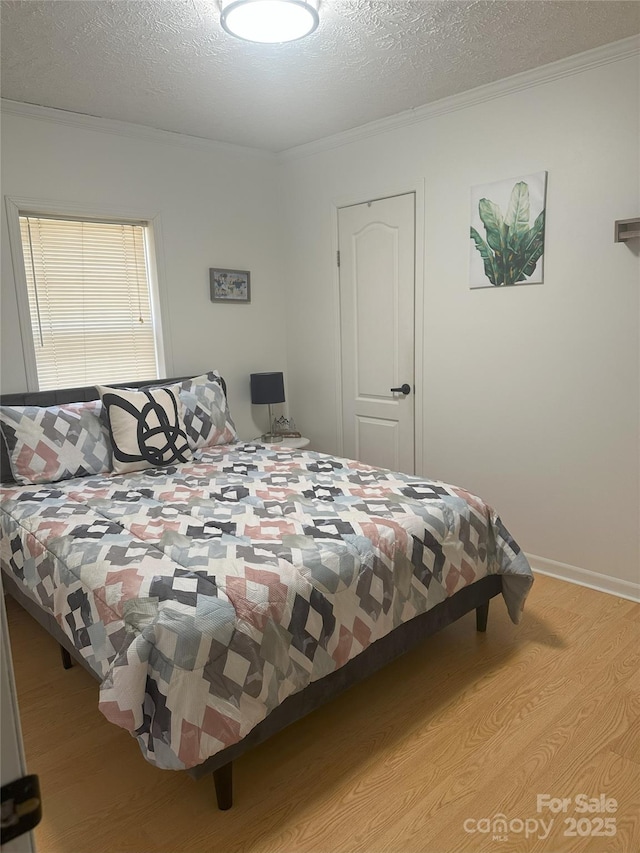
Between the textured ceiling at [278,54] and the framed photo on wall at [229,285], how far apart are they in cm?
97

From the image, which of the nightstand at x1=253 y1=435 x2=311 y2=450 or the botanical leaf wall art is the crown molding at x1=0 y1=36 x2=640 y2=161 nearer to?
the botanical leaf wall art

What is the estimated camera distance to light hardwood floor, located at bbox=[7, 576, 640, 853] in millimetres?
1723

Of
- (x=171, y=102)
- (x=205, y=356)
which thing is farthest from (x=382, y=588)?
(x=171, y=102)

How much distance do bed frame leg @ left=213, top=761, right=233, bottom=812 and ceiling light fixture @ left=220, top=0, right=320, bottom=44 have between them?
2553 mm

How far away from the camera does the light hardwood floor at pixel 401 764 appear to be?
172cm

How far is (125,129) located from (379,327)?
1.96 m

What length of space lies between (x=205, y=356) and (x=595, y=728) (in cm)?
312

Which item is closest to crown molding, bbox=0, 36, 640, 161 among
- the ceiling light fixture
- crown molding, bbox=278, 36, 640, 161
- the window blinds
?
crown molding, bbox=278, 36, 640, 161

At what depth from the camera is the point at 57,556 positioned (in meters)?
2.17

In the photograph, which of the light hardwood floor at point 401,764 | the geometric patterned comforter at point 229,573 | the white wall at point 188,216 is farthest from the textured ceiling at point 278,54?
the light hardwood floor at point 401,764

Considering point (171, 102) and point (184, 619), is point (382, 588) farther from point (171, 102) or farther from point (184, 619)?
point (171, 102)

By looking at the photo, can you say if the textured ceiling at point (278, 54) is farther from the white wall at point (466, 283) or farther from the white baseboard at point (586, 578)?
the white baseboard at point (586, 578)

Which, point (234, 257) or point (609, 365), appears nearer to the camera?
point (609, 365)

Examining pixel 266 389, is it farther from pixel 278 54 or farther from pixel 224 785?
pixel 224 785
